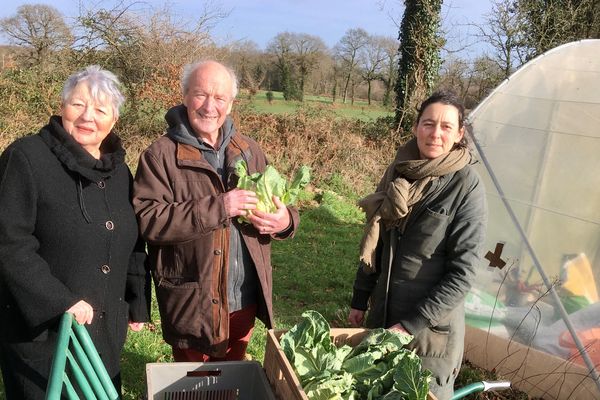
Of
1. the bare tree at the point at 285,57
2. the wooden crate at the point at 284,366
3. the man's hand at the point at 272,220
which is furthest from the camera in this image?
the bare tree at the point at 285,57

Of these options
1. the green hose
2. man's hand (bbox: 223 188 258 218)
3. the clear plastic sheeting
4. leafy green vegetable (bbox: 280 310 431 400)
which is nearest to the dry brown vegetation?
the clear plastic sheeting

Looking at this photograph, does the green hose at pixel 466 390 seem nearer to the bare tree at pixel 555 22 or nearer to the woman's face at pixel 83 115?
the woman's face at pixel 83 115

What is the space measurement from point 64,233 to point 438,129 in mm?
1927

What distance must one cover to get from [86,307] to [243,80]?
14490 mm

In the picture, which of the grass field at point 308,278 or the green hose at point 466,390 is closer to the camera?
the green hose at point 466,390

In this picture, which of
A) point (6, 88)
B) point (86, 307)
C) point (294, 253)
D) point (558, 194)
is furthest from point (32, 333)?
point (6, 88)

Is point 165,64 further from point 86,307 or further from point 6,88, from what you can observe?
point 86,307

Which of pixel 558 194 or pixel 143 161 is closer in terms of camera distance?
pixel 143 161

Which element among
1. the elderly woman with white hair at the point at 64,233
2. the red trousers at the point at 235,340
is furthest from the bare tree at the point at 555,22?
the elderly woman with white hair at the point at 64,233

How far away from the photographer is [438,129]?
2.69 metres

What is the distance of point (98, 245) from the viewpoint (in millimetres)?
2455

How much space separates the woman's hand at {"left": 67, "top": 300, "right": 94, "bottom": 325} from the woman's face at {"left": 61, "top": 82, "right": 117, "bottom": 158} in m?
0.76

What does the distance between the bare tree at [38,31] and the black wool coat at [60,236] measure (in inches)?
451

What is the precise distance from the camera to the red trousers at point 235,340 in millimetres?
2971
